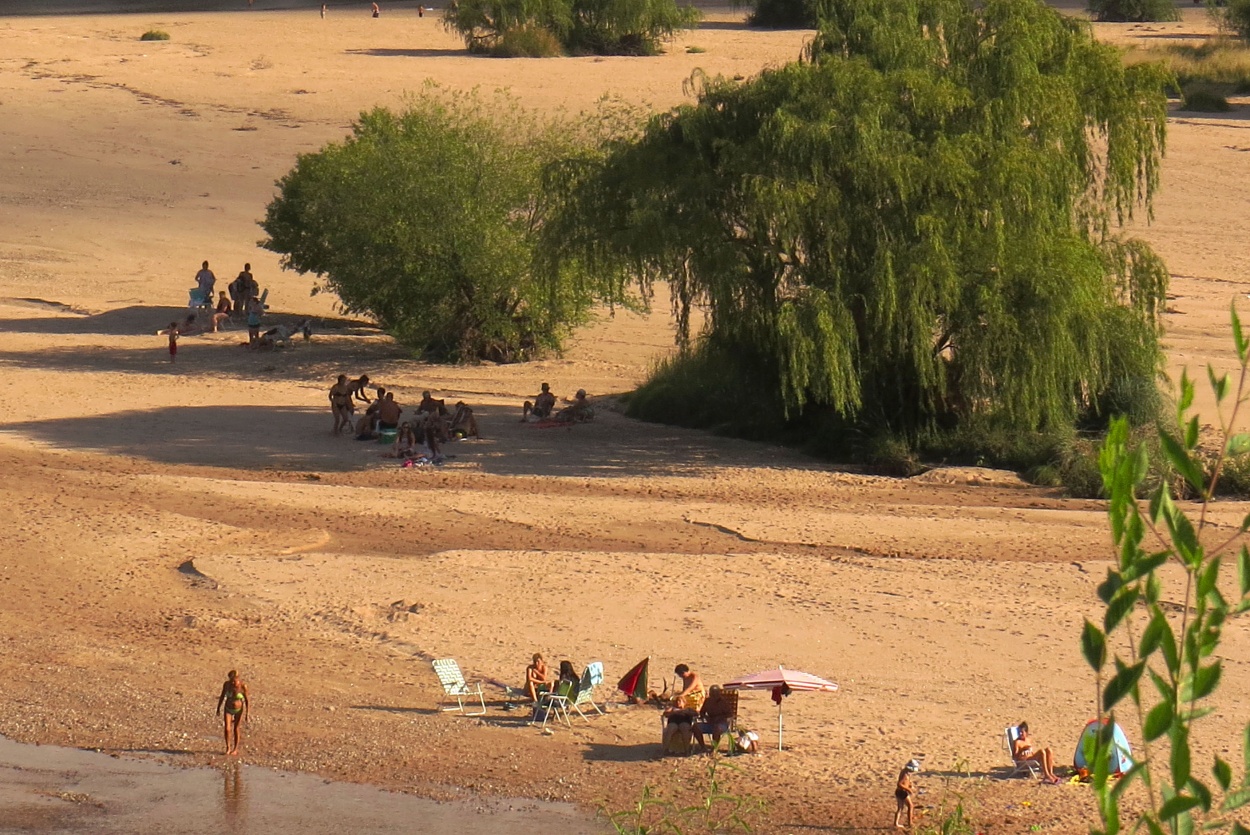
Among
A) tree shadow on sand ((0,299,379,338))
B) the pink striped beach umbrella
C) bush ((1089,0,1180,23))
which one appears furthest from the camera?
bush ((1089,0,1180,23))

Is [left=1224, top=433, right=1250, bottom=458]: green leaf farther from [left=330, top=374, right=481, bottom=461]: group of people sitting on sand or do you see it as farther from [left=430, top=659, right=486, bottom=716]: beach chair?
[left=330, top=374, right=481, bottom=461]: group of people sitting on sand

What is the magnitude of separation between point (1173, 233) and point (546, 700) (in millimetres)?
29115

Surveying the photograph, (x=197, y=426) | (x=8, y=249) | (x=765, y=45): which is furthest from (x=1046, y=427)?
(x=765, y=45)

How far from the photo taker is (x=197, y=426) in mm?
25922

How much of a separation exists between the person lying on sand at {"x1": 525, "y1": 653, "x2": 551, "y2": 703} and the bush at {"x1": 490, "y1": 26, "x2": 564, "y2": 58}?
163 feet

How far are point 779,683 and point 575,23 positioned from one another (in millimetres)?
53677

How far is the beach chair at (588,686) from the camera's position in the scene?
14.2 meters

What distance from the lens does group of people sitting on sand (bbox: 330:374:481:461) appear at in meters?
23.6

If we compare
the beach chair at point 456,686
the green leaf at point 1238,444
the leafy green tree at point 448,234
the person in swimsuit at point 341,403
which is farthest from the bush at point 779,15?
the green leaf at point 1238,444

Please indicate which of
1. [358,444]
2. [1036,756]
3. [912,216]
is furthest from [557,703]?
[358,444]

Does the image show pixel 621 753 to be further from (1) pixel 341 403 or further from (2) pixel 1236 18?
(2) pixel 1236 18

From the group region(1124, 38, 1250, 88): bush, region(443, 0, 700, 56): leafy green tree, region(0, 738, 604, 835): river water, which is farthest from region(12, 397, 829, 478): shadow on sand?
region(443, 0, 700, 56): leafy green tree

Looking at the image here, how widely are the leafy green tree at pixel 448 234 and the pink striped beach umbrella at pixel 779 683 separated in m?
15.7

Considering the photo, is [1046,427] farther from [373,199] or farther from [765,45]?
[765,45]
